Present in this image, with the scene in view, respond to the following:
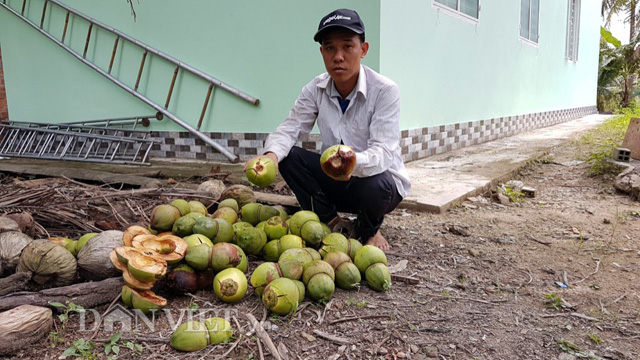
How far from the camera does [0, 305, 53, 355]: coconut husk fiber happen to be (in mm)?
1578

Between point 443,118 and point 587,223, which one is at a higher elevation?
point 443,118

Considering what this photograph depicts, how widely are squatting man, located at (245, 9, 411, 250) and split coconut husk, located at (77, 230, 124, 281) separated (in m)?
0.97

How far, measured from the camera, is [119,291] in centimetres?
196

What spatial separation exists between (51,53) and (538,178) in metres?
6.78

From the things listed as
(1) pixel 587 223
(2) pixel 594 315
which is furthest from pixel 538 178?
(2) pixel 594 315

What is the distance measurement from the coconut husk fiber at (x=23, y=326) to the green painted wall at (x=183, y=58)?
3.69 metres

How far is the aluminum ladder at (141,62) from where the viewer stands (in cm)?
563

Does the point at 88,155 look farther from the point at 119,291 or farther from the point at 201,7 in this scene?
the point at 119,291

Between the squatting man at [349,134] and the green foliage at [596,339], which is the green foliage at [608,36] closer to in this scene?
the squatting man at [349,134]

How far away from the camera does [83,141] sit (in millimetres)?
6789

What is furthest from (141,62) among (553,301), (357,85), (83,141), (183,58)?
(553,301)

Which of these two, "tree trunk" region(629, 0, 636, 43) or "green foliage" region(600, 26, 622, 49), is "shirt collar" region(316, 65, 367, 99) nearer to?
"green foliage" region(600, 26, 622, 49)

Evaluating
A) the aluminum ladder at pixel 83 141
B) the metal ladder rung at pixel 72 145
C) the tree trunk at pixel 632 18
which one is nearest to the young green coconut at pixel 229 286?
the aluminum ladder at pixel 83 141

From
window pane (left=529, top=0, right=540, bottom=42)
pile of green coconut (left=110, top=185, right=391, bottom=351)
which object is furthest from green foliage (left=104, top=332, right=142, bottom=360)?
window pane (left=529, top=0, right=540, bottom=42)
